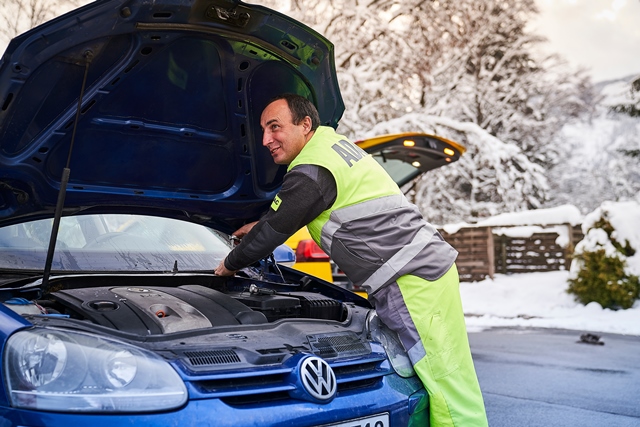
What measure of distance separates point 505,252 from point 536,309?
4.96 metres

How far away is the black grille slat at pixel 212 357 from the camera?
6.93 feet

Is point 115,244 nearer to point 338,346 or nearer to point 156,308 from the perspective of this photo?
point 156,308

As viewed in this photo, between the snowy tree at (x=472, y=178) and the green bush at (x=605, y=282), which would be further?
the snowy tree at (x=472, y=178)

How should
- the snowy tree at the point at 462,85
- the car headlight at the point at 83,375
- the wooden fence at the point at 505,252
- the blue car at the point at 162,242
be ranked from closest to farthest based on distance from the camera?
1. the car headlight at the point at 83,375
2. the blue car at the point at 162,242
3. the wooden fence at the point at 505,252
4. the snowy tree at the point at 462,85

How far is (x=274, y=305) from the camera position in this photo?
9.84ft

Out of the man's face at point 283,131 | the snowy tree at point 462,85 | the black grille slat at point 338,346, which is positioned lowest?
the black grille slat at point 338,346

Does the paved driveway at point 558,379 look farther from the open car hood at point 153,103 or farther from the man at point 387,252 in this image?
the open car hood at point 153,103

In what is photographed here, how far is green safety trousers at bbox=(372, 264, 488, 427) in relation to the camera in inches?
102

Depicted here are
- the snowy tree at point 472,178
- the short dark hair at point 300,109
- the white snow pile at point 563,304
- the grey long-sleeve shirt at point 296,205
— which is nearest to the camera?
the grey long-sleeve shirt at point 296,205

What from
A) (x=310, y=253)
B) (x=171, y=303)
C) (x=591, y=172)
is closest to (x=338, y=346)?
(x=171, y=303)

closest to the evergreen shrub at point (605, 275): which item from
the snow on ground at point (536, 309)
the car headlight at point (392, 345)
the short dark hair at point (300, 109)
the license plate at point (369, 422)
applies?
Result: the snow on ground at point (536, 309)

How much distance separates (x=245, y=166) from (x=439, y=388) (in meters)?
A: 1.46

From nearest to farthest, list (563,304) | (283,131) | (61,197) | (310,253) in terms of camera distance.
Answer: (61,197) < (283,131) < (310,253) < (563,304)

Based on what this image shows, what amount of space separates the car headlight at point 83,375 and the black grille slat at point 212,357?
0.11m
